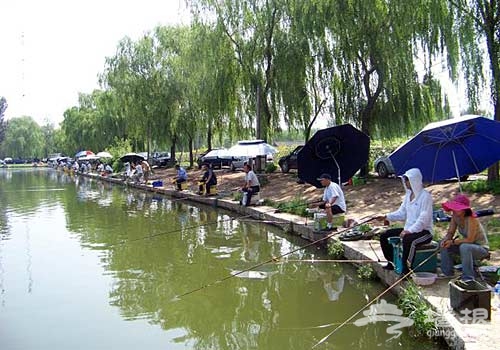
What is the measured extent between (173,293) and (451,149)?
15.1 feet

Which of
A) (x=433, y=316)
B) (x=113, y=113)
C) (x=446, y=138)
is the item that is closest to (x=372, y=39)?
(x=446, y=138)

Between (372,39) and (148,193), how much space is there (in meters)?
13.2

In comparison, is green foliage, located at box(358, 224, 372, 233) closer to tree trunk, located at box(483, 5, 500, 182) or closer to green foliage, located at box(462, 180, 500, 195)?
green foliage, located at box(462, 180, 500, 195)

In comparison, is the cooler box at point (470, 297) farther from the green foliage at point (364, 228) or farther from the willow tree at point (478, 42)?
the willow tree at point (478, 42)

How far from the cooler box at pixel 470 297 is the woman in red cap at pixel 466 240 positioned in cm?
48

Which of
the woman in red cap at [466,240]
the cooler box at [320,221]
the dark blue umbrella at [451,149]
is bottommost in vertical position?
the cooler box at [320,221]

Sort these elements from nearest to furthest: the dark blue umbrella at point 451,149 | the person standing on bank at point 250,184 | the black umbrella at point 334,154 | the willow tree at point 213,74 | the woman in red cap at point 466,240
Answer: the woman in red cap at point 466,240 → the dark blue umbrella at point 451,149 → the black umbrella at point 334,154 → the person standing on bank at point 250,184 → the willow tree at point 213,74

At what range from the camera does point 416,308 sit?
16.8ft

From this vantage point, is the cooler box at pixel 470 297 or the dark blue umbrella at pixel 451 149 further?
the dark blue umbrella at pixel 451 149

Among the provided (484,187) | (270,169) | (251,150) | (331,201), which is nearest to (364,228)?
(331,201)

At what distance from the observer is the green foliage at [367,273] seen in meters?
7.01

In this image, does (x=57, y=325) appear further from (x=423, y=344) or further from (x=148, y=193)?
(x=148, y=193)

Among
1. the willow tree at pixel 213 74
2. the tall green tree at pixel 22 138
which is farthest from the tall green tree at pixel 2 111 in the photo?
the willow tree at pixel 213 74

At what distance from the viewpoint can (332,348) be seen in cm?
486
